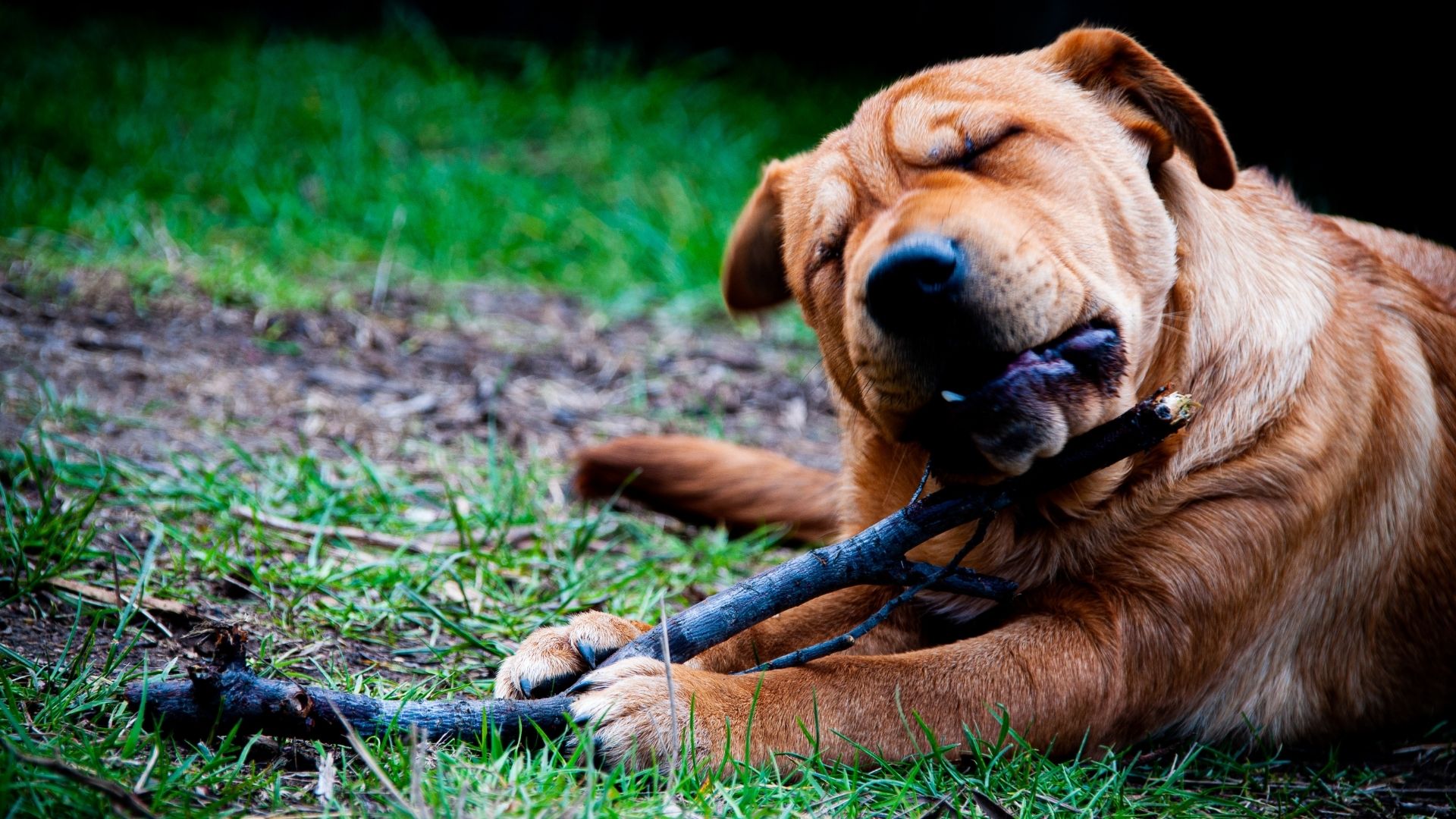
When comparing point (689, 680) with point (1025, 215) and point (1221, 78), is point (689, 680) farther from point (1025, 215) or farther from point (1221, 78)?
point (1221, 78)

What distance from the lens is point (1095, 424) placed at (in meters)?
2.31

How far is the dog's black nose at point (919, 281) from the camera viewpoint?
2172mm

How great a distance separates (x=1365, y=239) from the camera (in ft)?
11.1

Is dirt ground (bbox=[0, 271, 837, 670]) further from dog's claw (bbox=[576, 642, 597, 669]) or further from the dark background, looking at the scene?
the dark background

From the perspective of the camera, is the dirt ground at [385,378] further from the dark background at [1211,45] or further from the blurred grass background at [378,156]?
the dark background at [1211,45]

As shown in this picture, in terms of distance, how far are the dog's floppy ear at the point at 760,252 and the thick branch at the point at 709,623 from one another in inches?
52.2

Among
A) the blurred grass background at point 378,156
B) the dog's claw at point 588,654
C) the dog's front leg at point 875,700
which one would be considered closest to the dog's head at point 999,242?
the dog's front leg at point 875,700

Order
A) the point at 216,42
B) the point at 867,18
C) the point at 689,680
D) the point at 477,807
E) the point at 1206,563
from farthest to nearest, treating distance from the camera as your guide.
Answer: the point at 867,18 → the point at 216,42 → the point at 1206,563 → the point at 689,680 → the point at 477,807

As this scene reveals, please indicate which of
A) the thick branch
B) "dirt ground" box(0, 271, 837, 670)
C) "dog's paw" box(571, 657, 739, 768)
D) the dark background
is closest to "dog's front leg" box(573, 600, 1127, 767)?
"dog's paw" box(571, 657, 739, 768)

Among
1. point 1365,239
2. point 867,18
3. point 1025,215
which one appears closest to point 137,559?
point 1025,215

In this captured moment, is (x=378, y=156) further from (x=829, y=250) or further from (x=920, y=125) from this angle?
(x=920, y=125)

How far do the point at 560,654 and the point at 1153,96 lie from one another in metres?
1.92

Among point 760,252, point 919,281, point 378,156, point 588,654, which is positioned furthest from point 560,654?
point 378,156

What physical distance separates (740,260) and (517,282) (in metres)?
3.01
